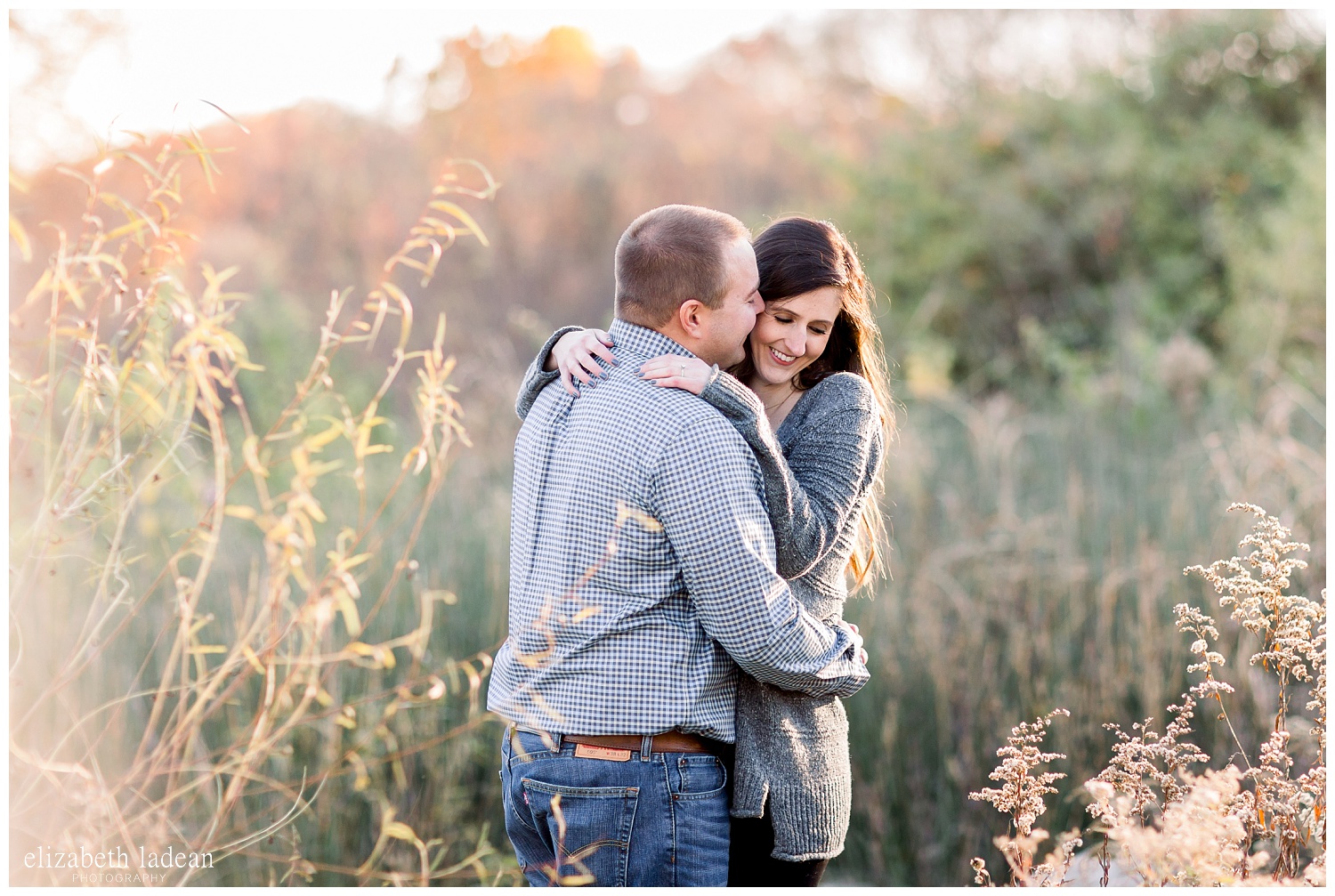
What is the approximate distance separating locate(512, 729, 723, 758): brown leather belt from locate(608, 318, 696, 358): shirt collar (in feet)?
2.25

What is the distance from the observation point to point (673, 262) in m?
2.01

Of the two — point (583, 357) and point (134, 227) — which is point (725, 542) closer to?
point (583, 357)

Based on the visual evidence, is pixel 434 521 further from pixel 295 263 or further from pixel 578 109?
pixel 578 109

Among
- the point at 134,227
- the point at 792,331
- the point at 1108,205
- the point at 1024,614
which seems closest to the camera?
the point at 134,227

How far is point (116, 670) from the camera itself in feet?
11.9

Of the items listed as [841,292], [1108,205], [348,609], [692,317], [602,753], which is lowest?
[602,753]

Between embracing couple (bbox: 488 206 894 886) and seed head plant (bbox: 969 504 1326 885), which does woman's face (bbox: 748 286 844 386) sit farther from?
seed head plant (bbox: 969 504 1326 885)

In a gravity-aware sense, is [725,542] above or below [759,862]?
above

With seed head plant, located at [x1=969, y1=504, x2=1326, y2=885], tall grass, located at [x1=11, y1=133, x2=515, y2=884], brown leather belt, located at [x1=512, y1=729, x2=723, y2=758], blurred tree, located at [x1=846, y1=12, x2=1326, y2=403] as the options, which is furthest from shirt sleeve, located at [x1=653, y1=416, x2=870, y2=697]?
blurred tree, located at [x1=846, y1=12, x2=1326, y2=403]

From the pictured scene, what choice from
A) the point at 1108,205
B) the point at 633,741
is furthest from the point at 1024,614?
the point at 1108,205

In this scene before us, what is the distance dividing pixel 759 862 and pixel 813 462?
77cm

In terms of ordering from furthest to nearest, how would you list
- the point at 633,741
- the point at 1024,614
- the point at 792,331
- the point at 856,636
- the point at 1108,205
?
the point at 1108,205
the point at 1024,614
the point at 792,331
the point at 856,636
the point at 633,741

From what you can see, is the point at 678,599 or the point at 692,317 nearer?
the point at 678,599

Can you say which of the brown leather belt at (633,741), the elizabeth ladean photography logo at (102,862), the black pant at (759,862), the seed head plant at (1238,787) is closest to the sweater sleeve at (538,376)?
the brown leather belt at (633,741)
